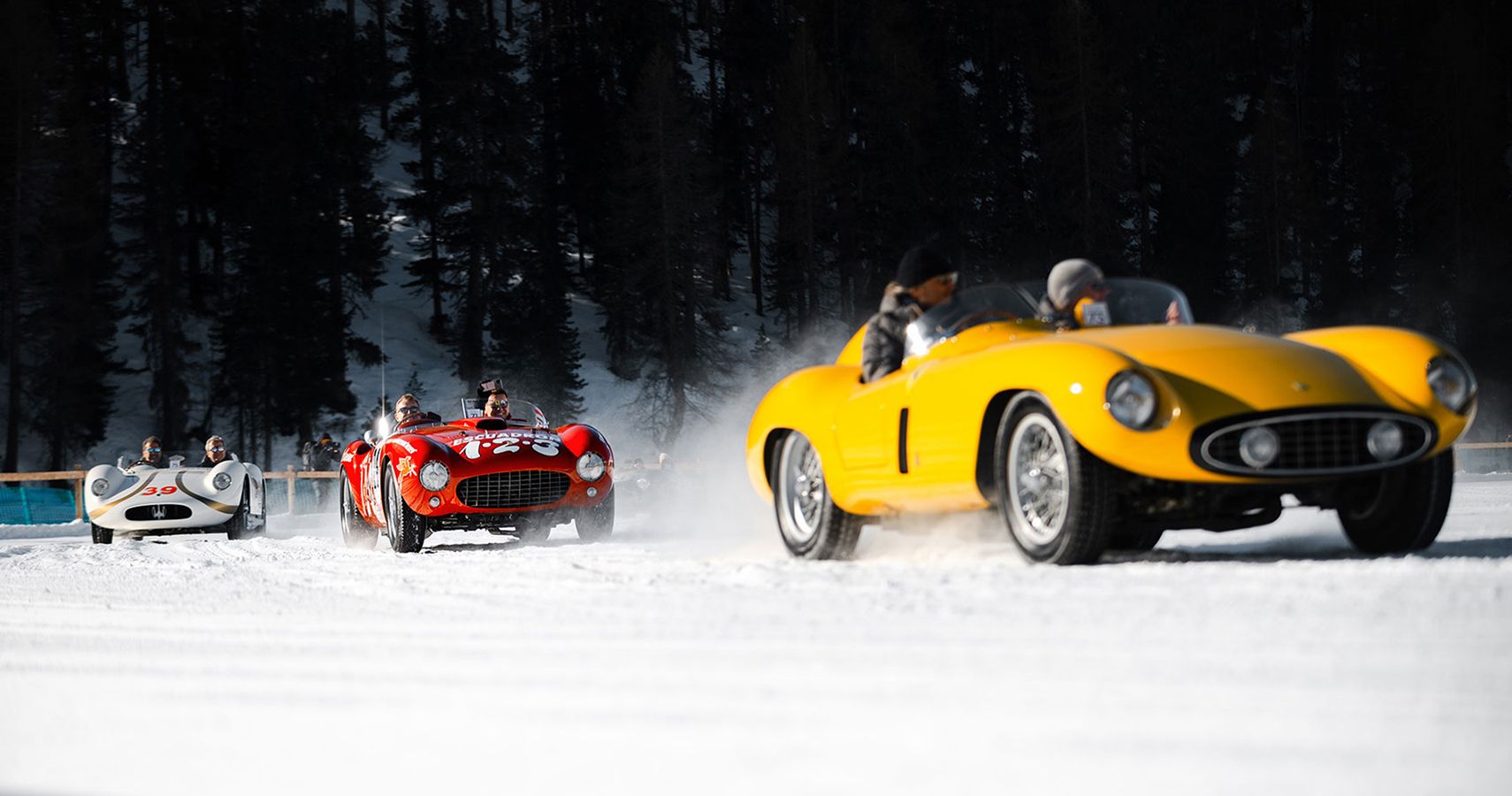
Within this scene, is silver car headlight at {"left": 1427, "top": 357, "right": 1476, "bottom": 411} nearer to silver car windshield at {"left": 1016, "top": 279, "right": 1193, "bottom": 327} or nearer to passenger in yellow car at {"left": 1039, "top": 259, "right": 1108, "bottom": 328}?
silver car windshield at {"left": 1016, "top": 279, "right": 1193, "bottom": 327}

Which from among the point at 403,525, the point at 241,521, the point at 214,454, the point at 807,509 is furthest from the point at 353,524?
the point at 807,509

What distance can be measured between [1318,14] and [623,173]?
41326mm

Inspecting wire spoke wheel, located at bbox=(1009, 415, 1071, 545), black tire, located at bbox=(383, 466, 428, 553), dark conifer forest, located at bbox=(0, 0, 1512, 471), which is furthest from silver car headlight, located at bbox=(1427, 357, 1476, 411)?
dark conifer forest, located at bbox=(0, 0, 1512, 471)

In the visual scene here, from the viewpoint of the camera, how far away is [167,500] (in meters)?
17.5

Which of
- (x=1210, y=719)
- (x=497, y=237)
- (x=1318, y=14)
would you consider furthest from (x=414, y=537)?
(x=1318, y=14)

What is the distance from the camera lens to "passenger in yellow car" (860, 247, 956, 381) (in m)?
8.36

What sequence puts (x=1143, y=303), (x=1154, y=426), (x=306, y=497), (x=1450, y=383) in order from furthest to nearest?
(x=306, y=497) → (x=1143, y=303) → (x=1450, y=383) → (x=1154, y=426)

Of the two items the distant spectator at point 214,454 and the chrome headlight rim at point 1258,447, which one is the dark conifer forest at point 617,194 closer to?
the distant spectator at point 214,454

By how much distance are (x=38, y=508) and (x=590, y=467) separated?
1669cm

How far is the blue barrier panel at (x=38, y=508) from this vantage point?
2592cm

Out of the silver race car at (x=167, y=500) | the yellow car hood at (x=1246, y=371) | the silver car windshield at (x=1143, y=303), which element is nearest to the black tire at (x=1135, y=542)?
the silver car windshield at (x=1143, y=303)

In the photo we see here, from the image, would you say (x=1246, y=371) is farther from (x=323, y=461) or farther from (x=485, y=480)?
(x=323, y=461)

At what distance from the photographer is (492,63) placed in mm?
48062

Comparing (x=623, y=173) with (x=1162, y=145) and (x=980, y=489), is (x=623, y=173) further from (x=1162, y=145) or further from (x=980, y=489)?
(x=980, y=489)
